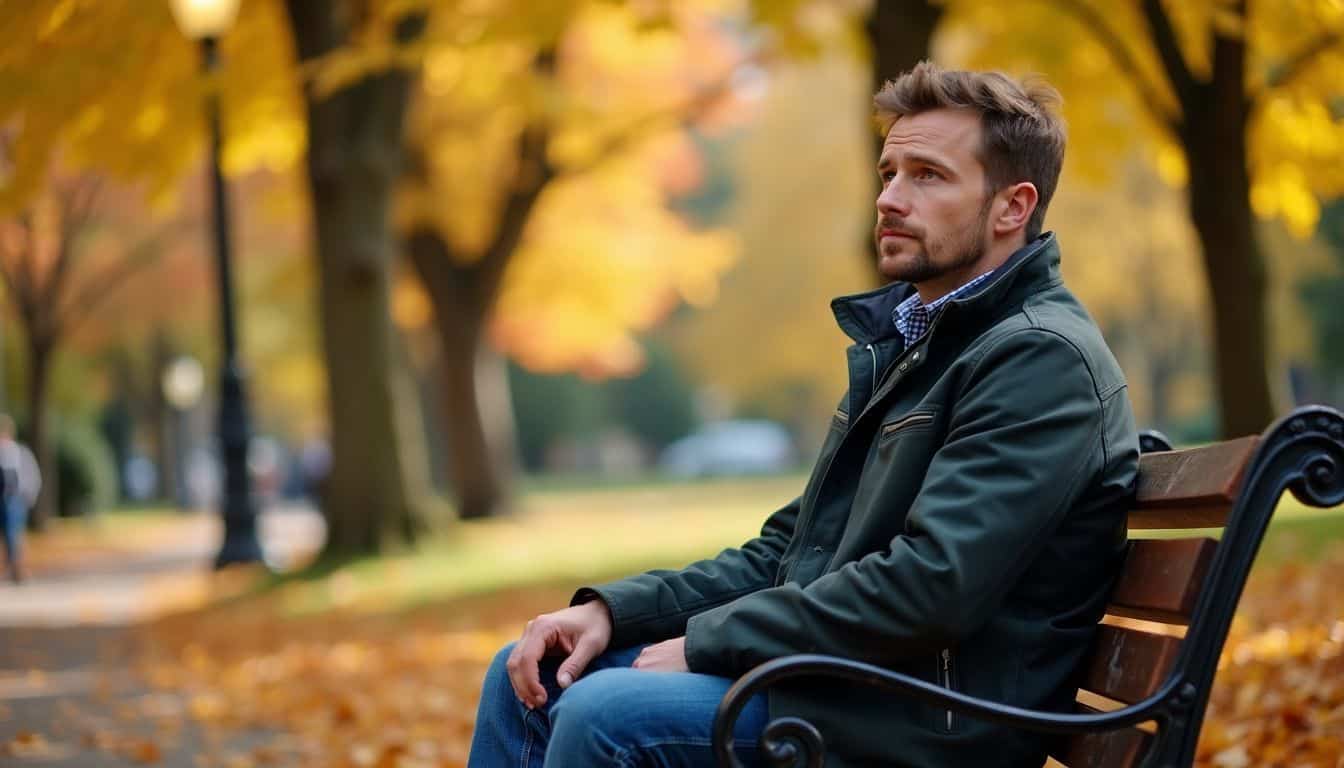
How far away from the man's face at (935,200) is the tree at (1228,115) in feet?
25.0

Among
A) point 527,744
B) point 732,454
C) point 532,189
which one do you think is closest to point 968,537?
point 527,744

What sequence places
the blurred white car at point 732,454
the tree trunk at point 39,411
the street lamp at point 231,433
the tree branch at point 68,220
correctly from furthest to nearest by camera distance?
the blurred white car at point 732,454
the tree trunk at point 39,411
the tree branch at point 68,220
the street lamp at point 231,433

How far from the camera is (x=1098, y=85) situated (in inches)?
467

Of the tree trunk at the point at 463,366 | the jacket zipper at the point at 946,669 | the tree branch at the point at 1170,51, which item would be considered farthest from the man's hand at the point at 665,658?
the tree trunk at the point at 463,366

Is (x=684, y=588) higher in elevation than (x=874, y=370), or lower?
lower

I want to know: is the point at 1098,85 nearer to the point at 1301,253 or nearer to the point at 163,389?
the point at 1301,253

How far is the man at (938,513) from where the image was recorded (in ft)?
8.31

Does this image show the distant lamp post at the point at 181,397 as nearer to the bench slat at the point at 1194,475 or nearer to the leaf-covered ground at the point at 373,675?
the leaf-covered ground at the point at 373,675

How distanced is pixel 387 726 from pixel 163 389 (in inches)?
1215

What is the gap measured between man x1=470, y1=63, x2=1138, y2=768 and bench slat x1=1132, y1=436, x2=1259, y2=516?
0.05 metres

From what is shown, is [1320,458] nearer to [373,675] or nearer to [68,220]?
[373,675]

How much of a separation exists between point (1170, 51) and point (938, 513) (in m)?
8.59

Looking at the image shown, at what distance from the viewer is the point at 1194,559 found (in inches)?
97.3

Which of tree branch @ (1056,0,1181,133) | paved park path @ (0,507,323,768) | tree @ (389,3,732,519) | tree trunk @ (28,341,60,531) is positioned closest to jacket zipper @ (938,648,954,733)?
paved park path @ (0,507,323,768)
